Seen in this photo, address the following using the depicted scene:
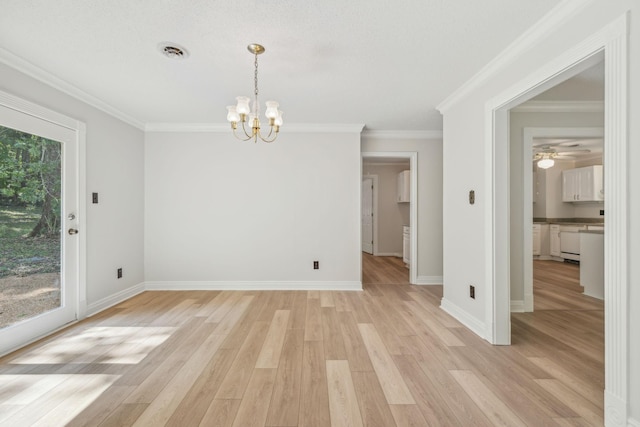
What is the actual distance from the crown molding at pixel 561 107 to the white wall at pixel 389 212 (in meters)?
4.00

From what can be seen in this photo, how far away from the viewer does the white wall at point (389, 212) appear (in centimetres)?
732

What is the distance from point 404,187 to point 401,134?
2.04 metres

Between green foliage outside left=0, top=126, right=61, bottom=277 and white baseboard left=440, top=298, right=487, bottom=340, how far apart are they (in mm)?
4122

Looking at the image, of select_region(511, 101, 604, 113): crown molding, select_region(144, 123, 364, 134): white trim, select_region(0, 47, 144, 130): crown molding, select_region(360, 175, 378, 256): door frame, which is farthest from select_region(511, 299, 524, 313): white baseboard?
select_region(0, 47, 144, 130): crown molding

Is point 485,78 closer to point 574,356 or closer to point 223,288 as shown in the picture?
point 574,356

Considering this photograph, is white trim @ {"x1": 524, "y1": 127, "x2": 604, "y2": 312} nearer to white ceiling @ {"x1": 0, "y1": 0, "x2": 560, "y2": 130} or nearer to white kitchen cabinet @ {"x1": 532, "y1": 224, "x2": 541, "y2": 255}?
white ceiling @ {"x1": 0, "y1": 0, "x2": 560, "y2": 130}

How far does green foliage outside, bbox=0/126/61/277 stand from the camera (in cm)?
235

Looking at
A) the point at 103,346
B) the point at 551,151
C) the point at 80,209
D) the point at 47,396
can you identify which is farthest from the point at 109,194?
the point at 551,151

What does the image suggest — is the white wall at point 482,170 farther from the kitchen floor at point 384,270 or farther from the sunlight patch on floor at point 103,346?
the sunlight patch on floor at point 103,346

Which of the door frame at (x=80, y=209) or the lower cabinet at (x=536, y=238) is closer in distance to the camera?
the door frame at (x=80, y=209)

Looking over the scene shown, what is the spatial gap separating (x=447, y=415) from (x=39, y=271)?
11.6 ft

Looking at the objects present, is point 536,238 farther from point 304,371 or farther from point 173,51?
point 173,51

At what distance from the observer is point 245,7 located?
173 centimetres
